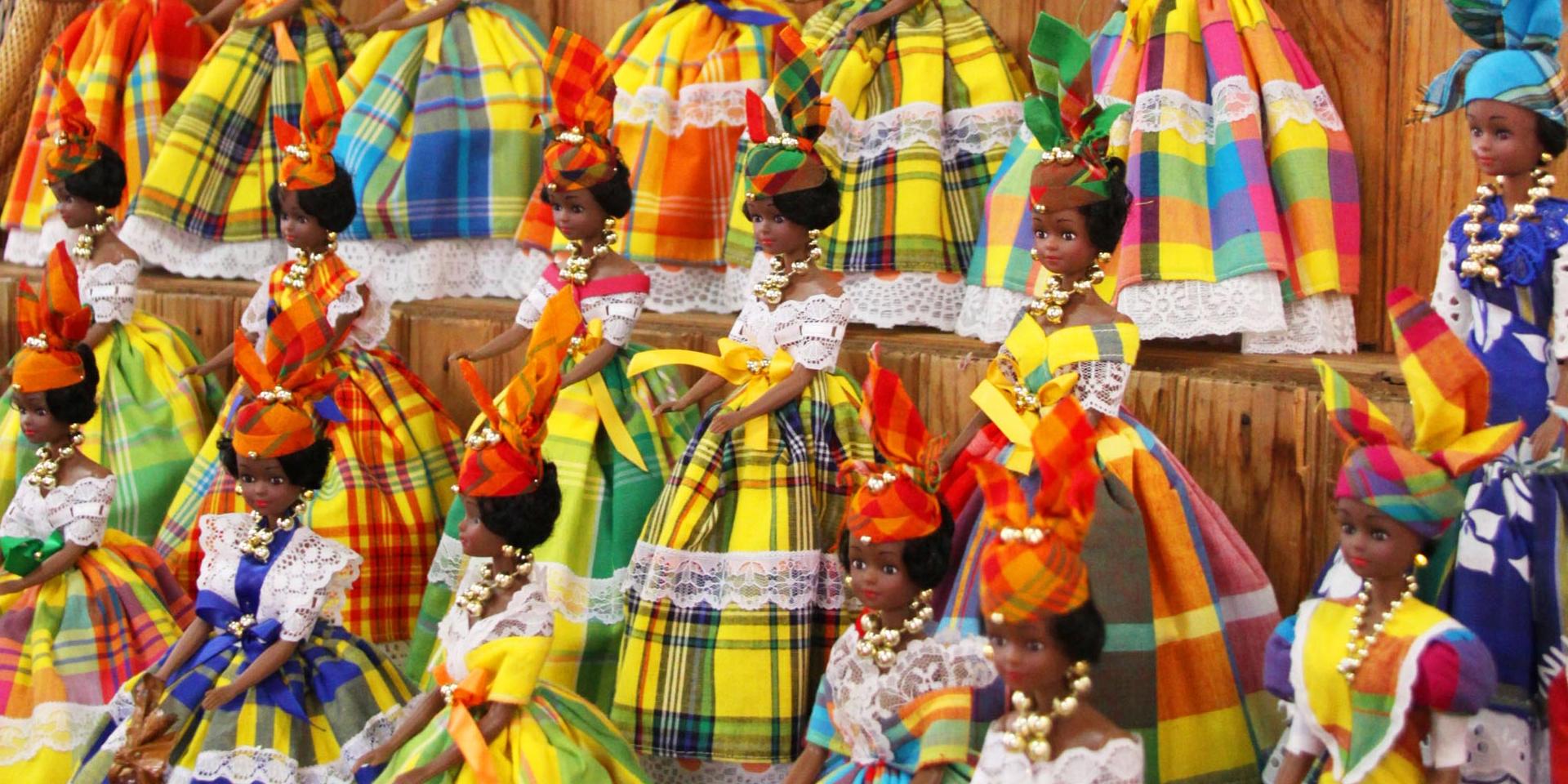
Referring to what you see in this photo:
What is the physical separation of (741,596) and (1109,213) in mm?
813

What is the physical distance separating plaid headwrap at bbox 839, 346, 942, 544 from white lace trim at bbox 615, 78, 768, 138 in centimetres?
160

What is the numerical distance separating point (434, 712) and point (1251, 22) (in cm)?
187

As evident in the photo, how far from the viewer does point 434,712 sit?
250cm

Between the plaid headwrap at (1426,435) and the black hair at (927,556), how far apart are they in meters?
0.53

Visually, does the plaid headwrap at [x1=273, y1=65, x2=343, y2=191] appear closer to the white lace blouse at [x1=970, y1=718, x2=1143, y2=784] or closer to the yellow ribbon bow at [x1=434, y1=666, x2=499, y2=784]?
the yellow ribbon bow at [x1=434, y1=666, x2=499, y2=784]

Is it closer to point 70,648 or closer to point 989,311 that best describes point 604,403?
point 989,311

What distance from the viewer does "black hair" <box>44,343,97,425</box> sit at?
3.05m

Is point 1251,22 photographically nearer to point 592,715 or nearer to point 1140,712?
point 1140,712

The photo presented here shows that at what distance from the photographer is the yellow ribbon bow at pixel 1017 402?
245 cm

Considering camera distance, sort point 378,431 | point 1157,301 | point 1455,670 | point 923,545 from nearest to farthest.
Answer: point 1455,670 < point 923,545 < point 1157,301 < point 378,431

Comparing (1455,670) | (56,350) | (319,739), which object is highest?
(56,350)

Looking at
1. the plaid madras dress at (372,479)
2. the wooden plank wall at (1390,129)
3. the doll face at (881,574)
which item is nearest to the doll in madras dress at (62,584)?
the plaid madras dress at (372,479)

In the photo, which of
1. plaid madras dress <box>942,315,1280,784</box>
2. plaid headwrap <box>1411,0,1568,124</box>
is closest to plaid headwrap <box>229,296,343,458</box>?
plaid madras dress <box>942,315,1280,784</box>

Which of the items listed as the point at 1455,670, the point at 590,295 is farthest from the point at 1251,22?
the point at 1455,670
